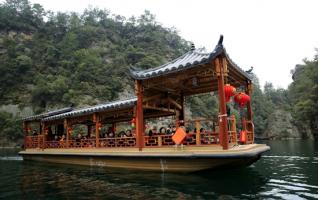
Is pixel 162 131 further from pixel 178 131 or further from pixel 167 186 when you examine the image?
pixel 167 186

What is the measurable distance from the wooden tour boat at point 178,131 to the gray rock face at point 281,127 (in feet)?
169

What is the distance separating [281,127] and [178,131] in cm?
5772

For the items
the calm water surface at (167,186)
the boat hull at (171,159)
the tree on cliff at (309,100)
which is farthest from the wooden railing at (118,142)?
the tree on cliff at (309,100)

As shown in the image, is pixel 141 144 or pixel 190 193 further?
pixel 141 144

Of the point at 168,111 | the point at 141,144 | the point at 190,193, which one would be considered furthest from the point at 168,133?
the point at 190,193

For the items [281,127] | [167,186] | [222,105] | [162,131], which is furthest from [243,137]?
[281,127]

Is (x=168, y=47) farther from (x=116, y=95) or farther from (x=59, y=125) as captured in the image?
(x=59, y=125)

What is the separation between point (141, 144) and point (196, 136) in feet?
8.21

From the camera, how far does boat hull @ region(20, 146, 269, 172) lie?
934 centimetres

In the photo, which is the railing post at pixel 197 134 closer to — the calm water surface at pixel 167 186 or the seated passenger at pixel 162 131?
the calm water surface at pixel 167 186

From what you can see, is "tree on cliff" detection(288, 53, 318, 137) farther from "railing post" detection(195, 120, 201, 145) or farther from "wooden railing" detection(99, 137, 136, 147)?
"railing post" detection(195, 120, 201, 145)

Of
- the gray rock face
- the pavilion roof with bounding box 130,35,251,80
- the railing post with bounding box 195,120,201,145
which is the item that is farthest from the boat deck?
the gray rock face

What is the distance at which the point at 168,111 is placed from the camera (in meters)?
14.6

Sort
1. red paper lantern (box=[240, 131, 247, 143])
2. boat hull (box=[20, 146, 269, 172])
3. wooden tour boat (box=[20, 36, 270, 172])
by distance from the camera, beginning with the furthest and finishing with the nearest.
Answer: red paper lantern (box=[240, 131, 247, 143]) → wooden tour boat (box=[20, 36, 270, 172]) → boat hull (box=[20, 146, 269, 172])
